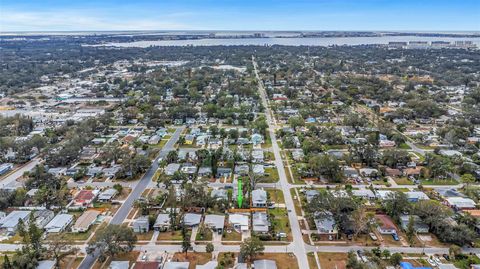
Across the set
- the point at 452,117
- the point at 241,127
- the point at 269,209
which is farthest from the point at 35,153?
the point at 452,117

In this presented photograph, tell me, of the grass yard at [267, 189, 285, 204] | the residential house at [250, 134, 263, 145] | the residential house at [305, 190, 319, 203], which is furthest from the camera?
the residential house at [250, 134, 263, 145]

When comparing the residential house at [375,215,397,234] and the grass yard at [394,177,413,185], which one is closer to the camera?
the residential house at [375,215,397,234]

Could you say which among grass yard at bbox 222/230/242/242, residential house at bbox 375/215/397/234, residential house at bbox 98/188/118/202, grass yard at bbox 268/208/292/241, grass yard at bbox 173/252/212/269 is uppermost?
residential house at bbox 98/188/118/202

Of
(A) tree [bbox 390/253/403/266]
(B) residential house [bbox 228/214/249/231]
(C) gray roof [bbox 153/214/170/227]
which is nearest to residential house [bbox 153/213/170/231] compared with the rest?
(C) gray roof [bbox 153/214/170/227]

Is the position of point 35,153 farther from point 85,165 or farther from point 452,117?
point 452,117

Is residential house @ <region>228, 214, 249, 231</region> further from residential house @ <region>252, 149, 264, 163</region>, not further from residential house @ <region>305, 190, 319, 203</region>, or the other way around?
residential house @ <region>252, 149, 264, 163</region>

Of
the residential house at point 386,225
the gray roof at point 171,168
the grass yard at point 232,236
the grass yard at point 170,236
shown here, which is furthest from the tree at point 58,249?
the residential house at point 386,225

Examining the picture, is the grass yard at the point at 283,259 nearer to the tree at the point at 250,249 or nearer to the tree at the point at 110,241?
the tree at the point at 250,249
